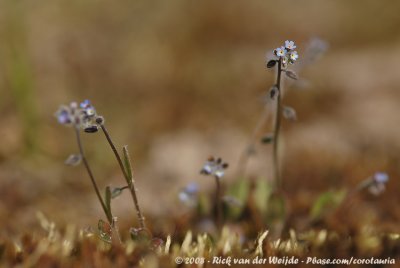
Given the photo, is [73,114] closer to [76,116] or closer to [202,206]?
[76,116]

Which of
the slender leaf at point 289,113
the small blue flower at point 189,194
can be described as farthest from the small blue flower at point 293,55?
the small blue flower at point 189,194

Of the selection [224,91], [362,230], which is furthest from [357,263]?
[224,91]

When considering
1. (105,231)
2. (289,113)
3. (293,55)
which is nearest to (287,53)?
(293,55)

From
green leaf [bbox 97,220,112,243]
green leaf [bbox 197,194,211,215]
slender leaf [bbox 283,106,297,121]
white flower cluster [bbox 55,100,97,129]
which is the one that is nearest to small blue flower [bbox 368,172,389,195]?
slender leaf [bbox 283,106,297,121]

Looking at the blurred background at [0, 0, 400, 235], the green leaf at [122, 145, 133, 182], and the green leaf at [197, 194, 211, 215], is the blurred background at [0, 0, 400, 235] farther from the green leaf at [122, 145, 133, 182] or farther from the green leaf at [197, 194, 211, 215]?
the green leaf at [122, 145, 133, 182]

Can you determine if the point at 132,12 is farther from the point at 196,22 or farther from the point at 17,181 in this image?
the point at 17,181

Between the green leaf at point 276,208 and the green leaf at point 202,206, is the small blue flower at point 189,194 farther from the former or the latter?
the green leaf at point 276,208
